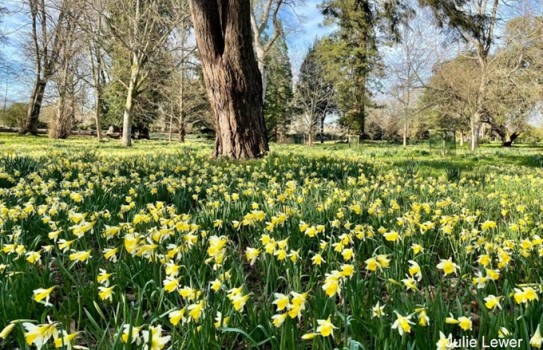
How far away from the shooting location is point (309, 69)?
35.4m

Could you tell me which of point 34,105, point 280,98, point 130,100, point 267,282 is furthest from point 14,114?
point 267,282

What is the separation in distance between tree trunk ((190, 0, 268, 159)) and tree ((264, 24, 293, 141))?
27.4 m

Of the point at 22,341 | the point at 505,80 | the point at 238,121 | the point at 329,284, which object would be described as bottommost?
the point at 22,341

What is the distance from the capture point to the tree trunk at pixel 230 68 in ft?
21.6

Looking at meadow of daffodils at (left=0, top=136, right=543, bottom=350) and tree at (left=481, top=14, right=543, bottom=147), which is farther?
tree at (left=481, top=14, right=543, bottom=147)

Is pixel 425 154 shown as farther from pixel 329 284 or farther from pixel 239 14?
pixel 329 284

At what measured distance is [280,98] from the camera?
1465 inches

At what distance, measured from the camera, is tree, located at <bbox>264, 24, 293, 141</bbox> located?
1373 inches

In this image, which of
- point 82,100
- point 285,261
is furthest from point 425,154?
point 82,100

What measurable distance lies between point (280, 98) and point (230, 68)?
31177mm

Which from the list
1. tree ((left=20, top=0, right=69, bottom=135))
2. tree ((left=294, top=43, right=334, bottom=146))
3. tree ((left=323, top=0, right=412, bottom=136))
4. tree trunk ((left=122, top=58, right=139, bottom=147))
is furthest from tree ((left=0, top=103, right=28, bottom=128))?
tree ((left=323, top=0, right=412, bottom=136))

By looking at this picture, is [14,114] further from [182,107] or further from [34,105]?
[182,107]

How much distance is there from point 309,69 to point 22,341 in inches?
1417

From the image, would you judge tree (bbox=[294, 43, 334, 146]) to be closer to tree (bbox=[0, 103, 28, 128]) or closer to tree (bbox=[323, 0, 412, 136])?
tree (bbox=[323, 0, 412, 136])
